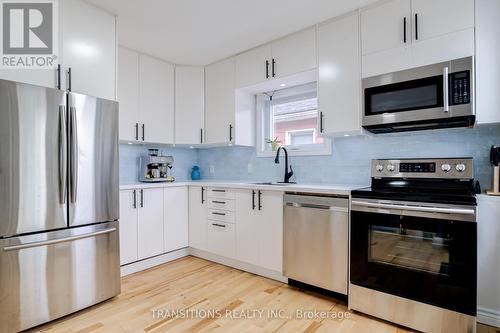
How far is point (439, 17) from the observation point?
6.51 ft

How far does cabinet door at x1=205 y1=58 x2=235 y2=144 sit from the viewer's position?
339cm

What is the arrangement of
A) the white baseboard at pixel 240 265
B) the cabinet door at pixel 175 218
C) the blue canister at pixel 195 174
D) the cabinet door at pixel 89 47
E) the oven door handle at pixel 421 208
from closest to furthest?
the oven door handle at pixel 421 208
the cabinet door at pixel 89 47
the white baseboard at pixel 240 265
the cabinet door at pixel 175 218
the blue canister at pixel 195 174

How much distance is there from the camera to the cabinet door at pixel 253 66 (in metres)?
2.99

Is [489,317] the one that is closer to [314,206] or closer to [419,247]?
[419,247]

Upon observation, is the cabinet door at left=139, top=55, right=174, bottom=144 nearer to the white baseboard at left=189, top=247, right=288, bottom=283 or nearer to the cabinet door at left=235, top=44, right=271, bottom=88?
the cabinet door at left=235, top=44, right=271, bottom=88

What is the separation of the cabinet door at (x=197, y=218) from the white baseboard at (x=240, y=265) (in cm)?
12

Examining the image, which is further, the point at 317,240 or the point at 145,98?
the point at 145,98

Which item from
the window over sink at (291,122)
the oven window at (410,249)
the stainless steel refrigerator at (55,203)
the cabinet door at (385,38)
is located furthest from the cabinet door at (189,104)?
the oven window at (410,249)

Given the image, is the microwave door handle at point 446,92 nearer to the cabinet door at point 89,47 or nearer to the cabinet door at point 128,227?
the cabinet door at point 89,47

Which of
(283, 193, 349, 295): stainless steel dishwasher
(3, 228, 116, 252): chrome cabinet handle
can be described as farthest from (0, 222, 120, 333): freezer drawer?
(283, 193, 349, 295): stainless steel dishwasher

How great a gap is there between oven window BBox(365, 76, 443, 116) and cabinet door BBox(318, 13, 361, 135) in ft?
0.43

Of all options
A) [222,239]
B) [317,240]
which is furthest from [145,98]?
[317,240]

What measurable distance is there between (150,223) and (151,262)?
46 centimetres

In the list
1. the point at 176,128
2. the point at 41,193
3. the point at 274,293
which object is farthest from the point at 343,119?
the point at 41,193
